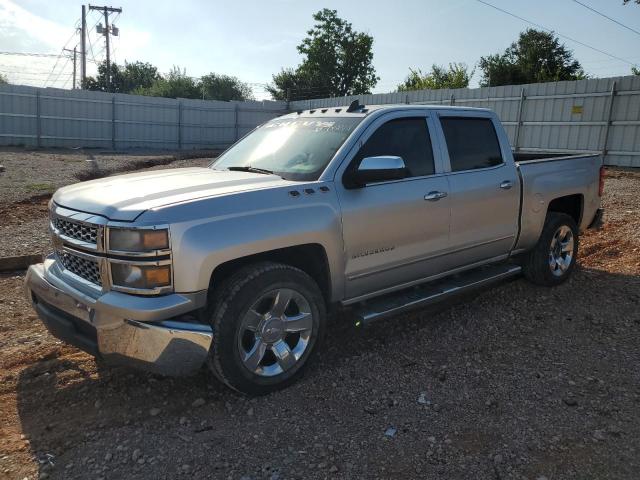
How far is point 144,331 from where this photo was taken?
A: 2947 millimetres

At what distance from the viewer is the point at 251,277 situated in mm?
3252

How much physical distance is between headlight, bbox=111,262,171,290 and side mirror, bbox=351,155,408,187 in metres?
1.46

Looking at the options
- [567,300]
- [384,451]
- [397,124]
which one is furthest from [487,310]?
[384,451]

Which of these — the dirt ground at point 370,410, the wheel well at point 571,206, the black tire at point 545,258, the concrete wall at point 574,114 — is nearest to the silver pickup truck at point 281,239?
the dirt ground at point 370,410

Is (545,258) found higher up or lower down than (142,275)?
lower down

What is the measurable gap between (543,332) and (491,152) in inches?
66.5

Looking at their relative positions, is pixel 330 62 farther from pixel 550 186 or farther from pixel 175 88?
pixel 550 186

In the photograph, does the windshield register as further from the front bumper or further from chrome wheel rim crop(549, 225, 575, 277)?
chrome wheel rim crop(549, 225, 575, 277)

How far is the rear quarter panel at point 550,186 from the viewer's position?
522cm

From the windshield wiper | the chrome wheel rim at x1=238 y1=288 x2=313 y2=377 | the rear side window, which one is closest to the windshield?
the windshield wiper

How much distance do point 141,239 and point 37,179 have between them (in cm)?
1145

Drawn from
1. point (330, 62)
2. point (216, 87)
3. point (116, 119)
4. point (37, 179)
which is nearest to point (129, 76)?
point (216, 87)

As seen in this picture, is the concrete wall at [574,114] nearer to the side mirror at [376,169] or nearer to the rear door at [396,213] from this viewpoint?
the rear door at [396,213]

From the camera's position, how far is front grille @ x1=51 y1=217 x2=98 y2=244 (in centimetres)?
312
